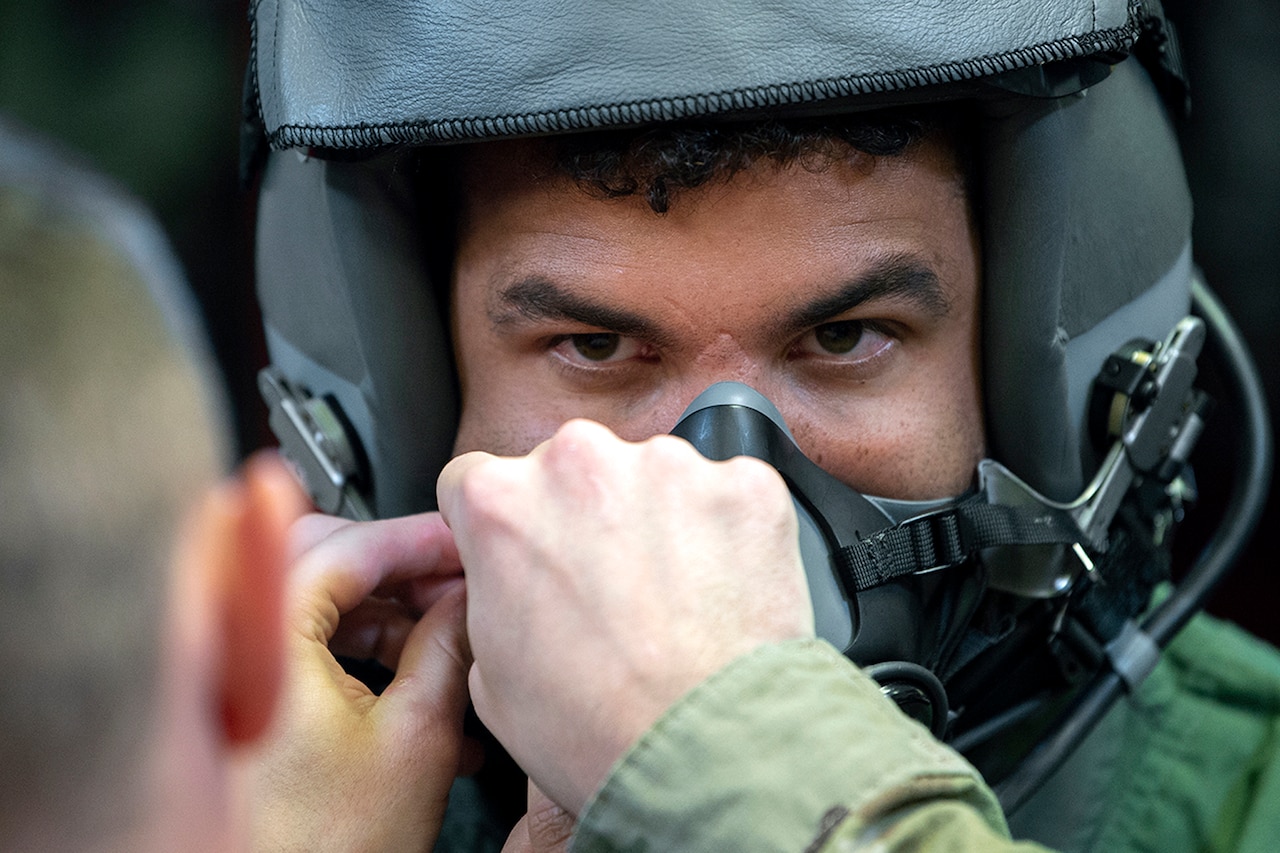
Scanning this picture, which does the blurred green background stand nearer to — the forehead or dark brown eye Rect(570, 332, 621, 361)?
the forehead

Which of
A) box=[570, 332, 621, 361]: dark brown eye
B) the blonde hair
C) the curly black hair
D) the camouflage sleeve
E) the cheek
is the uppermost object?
the blonde hair

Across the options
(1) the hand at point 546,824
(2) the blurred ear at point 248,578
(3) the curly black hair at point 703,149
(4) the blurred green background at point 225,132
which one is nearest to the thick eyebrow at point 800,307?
(3) the curly black hair at point 703,149

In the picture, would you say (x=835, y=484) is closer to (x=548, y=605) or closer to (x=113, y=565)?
(x=548, y=605)

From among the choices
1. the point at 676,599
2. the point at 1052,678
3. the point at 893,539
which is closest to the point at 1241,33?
the point at 1052,678

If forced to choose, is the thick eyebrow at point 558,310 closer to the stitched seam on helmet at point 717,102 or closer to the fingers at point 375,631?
the stitched seam on helmet at point 717,102

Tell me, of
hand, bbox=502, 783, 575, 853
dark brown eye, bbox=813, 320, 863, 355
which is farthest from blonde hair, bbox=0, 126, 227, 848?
dark brown eye, bbox=813, 320, 863, 355

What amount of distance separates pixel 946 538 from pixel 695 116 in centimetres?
47

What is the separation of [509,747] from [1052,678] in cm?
80

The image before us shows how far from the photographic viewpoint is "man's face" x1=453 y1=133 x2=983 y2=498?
1.23 meters

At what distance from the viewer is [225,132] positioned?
9.22ft

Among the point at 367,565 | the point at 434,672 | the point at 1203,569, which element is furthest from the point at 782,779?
the point at 1203,569

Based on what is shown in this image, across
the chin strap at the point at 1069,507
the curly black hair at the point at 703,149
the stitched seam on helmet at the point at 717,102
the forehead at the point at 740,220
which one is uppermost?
the stitched seam on helmet at the point at 717,102

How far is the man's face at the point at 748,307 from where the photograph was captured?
1.23 m

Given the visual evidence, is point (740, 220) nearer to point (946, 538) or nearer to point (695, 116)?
point (695, 116)
